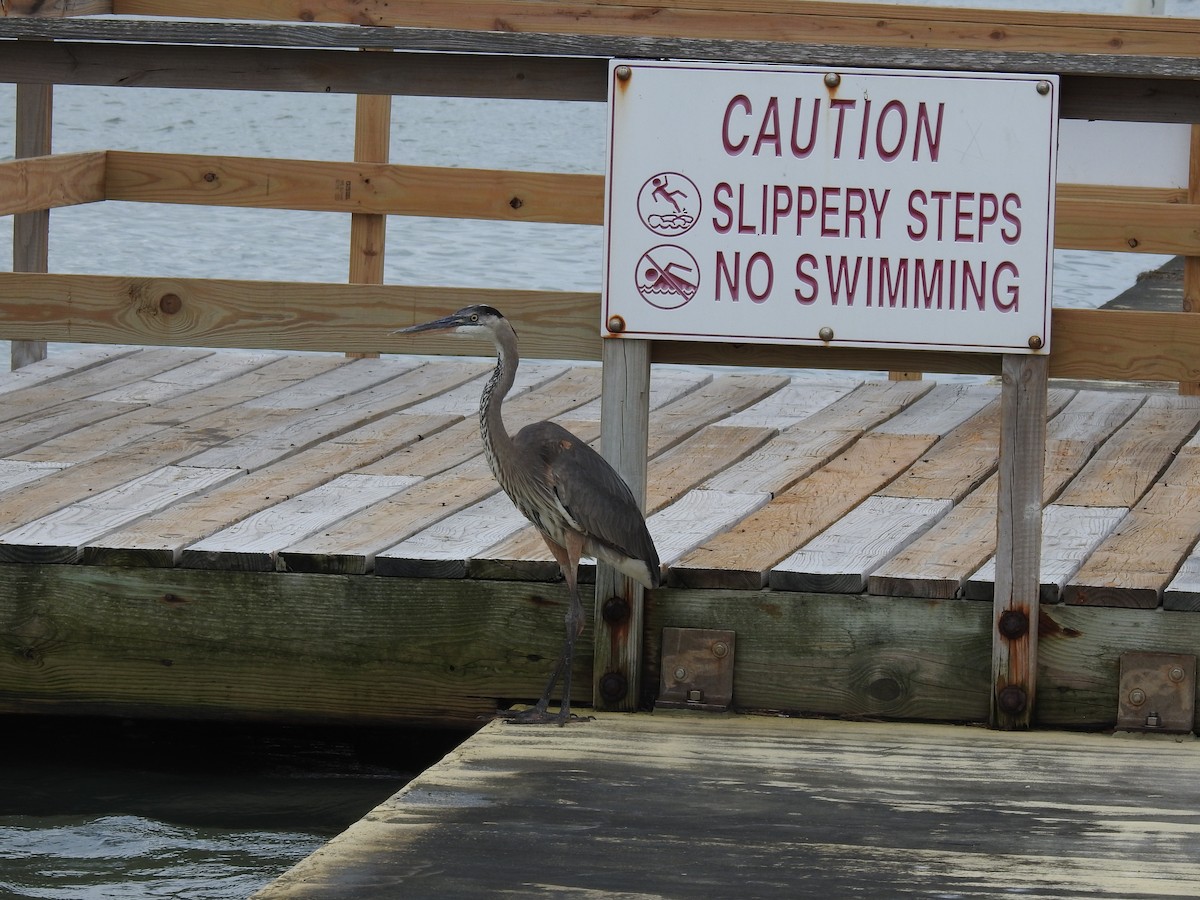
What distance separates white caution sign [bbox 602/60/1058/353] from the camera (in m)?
3.94

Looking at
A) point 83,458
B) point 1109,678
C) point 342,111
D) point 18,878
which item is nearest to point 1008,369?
point 1109,678

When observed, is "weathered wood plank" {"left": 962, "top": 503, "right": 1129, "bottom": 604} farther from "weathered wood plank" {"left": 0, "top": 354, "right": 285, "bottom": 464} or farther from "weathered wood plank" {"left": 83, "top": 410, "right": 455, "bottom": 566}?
"weathered wood plank" {"left": 0, "top": 354, "right": 285, "bottom": 464}

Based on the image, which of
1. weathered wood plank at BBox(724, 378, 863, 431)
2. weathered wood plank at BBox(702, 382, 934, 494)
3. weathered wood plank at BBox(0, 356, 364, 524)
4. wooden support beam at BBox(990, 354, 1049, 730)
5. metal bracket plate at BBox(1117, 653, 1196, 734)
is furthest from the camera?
weathered wood plank at BBox(724, 378, 863, 431)

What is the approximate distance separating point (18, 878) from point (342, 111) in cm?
2349

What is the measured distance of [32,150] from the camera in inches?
287

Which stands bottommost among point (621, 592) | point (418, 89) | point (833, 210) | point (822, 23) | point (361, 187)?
point (621, 592)

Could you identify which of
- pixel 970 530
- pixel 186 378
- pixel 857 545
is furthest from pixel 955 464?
pixel 186 378

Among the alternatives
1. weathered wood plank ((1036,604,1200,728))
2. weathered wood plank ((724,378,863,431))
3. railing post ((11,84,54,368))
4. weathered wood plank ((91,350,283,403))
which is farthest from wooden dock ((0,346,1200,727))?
railing post ((11,84,54,368))

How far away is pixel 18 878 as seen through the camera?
13.8 feet

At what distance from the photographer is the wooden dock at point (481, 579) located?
4.29 metres

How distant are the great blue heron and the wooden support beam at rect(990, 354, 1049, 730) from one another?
0.81 metres

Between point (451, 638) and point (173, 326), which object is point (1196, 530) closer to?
point (451, 638)

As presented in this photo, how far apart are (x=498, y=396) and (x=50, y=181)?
3384mm

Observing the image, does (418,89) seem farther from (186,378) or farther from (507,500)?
(186,378)
